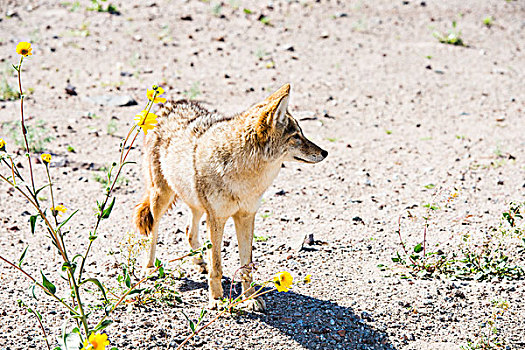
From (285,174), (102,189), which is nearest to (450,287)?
(285,174)

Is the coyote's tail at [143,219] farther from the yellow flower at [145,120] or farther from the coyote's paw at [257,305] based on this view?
the yellow flower at [145,120]

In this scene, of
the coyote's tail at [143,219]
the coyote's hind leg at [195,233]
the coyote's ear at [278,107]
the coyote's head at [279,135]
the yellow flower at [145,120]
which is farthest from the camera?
the coyote's hind leg at [195,233]

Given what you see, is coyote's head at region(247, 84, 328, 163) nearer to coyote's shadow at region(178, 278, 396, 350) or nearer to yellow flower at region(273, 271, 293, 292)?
coyote's shadow at region(178, 278, 396, 350)

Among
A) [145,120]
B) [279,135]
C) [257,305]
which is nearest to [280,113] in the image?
[279,135]

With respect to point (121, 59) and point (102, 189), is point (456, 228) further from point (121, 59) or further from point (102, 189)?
point (121, 59)

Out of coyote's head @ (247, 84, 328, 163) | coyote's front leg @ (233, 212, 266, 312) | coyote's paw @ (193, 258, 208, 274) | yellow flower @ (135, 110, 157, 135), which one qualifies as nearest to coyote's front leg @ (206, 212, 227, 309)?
coyote's front leg @ (233, 212, 266, 312)

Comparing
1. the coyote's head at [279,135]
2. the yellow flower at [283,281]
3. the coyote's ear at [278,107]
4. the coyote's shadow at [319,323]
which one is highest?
the coyote's ear at [278,107]

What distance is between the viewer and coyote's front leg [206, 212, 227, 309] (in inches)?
213

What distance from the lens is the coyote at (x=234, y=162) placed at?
17.3 feet

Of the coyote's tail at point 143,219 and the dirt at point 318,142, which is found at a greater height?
the coyote's tail at point 143,219

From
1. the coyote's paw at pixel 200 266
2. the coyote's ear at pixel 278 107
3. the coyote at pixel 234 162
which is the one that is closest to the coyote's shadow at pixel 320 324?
the coyote at pixel 234 162

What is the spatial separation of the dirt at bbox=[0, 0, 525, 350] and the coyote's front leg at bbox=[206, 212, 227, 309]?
20 cm

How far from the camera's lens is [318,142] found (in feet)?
33.0

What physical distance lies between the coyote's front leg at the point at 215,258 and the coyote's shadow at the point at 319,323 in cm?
32
